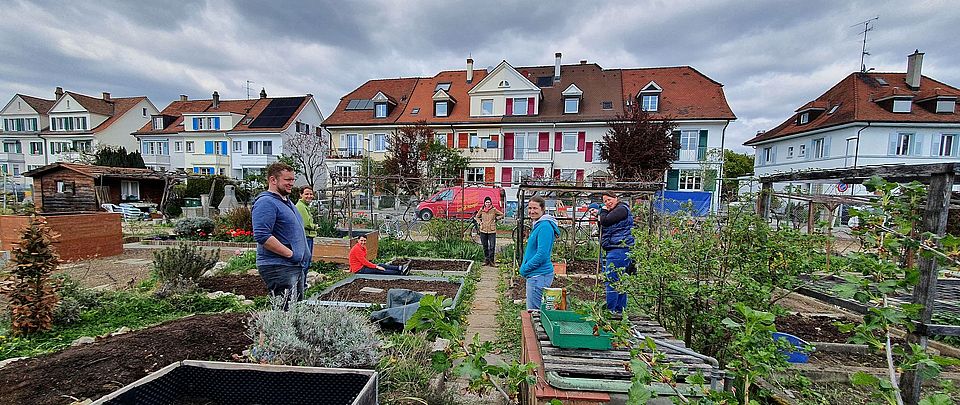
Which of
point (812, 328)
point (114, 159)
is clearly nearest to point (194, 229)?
point (812, 328)

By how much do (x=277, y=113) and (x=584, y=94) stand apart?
81.1 feet

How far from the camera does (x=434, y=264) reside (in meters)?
8.28

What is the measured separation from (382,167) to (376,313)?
2057 centimetres

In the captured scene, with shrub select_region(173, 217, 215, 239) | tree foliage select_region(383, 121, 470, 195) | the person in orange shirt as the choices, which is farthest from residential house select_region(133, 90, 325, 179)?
the person in orange shirt

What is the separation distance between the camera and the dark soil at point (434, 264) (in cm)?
789

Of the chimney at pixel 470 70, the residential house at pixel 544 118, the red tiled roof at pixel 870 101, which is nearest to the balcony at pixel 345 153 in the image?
the residential house at pixel 544 118

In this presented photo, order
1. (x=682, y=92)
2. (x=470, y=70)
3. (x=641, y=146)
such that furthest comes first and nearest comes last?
1. (x=470, y=70)
2. (x=682, y=92)
3. (x=641, y=146)

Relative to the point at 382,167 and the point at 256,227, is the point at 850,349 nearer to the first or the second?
the point at 256,227

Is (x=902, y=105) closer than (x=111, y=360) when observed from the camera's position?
No

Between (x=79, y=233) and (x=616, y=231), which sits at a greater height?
(x=616, y=231)

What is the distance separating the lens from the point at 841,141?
23156 millimetres

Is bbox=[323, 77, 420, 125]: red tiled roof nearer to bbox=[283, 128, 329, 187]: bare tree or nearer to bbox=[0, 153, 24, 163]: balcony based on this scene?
bbox=[283, 128, 329, 187]: bare tree

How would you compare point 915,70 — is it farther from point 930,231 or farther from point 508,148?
point 930,231

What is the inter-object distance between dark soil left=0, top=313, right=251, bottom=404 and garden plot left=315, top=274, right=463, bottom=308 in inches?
78.0
